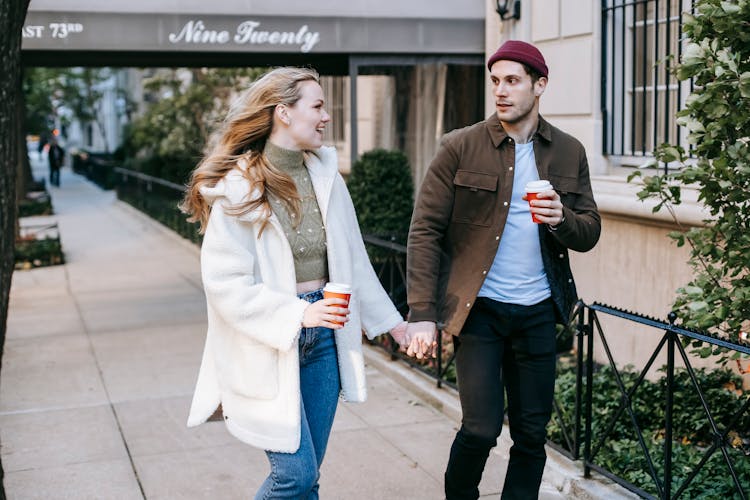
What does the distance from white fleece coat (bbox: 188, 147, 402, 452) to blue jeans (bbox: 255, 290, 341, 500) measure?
5cm

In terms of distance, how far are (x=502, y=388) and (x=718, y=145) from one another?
153cm

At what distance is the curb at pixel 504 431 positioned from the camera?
4711 millimetres

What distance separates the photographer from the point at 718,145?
4.35 meters

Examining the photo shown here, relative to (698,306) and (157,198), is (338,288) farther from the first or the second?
(157,198)

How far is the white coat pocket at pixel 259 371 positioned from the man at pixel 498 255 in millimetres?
683

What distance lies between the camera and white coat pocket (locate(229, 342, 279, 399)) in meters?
3.19

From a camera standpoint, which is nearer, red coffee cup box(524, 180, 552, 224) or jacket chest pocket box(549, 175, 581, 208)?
red coffee cup box(524, 180, 552, 224)

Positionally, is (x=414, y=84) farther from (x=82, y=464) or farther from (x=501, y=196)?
(x=501, y=196)

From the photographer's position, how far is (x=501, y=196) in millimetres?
3727

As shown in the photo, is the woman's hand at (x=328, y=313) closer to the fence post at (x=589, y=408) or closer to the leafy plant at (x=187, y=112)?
the fence post at (x=589, y=408)

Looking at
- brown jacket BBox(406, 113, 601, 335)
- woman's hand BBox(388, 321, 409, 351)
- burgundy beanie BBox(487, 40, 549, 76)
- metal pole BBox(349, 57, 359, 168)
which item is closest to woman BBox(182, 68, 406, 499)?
woman's hand BBox(388, 321, 409, 351)

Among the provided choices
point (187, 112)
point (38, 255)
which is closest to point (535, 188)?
point (38, 255)

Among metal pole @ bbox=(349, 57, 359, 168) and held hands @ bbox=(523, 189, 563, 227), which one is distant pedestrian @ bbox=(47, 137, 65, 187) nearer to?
metal pole @ bbox=(349, 57, 359, 168)

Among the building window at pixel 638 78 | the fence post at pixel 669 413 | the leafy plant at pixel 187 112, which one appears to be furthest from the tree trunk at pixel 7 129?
the leafy plant at pixel 187 112
